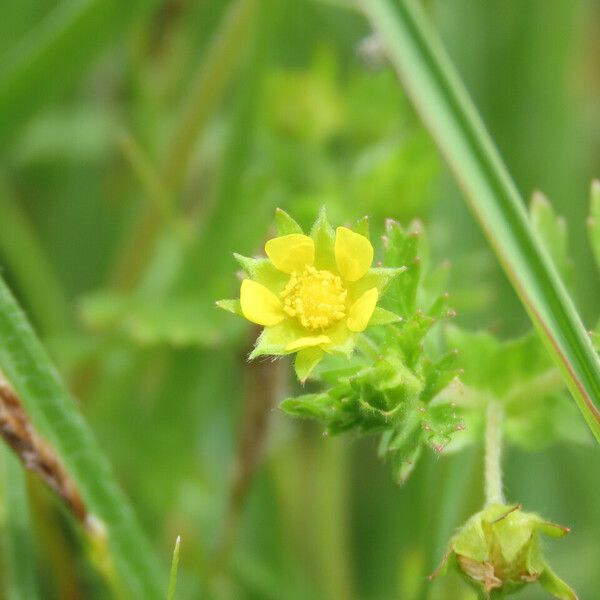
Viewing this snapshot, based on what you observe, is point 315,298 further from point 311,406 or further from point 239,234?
point 239,234

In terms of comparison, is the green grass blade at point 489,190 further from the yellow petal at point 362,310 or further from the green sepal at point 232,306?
the green sepal at point 232,306

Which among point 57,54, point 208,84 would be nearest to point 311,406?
point 208,84

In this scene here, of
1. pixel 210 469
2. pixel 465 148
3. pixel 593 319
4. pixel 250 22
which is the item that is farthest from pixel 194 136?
pixel 593 319

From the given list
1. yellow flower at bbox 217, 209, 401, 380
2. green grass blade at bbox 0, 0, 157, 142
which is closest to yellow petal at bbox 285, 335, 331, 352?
yellow flower at bbox 217, 209, 401, 380

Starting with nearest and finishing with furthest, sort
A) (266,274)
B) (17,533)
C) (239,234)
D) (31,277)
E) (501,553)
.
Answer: (501,553) → (266,274) → (17,533) → (239,234) → (31,277)

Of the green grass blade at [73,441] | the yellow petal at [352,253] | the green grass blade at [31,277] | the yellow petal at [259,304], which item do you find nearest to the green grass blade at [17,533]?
the green grass blade at [73,441]

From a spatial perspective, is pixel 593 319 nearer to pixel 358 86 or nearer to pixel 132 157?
pixel 358 86

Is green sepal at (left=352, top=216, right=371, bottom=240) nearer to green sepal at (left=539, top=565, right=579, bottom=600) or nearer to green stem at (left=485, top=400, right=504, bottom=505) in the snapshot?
green stem at (left=485, top=400, right=504, bottom=505)
